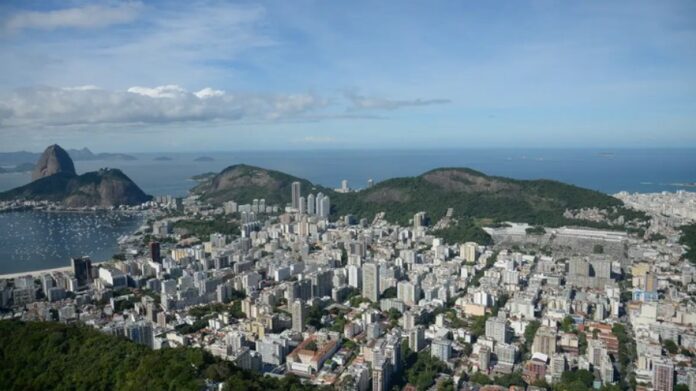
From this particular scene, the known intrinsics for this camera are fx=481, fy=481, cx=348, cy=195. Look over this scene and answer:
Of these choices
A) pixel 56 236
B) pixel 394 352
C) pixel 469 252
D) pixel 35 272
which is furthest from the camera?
pixel 56 236

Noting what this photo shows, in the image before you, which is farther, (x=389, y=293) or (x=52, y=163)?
(x=52, y=163)

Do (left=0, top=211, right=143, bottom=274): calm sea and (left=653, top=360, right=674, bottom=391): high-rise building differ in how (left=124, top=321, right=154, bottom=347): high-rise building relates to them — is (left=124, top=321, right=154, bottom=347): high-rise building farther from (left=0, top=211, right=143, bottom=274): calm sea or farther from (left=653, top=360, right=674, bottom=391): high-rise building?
(left=653, top=360, right=674, bottom=391): high-rise building

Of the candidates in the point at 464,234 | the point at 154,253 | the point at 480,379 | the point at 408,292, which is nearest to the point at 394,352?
the point at 480,379

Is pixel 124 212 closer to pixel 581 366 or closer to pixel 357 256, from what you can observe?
pixel 357 256

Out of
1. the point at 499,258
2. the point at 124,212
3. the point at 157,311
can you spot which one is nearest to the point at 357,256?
the point at 499,258

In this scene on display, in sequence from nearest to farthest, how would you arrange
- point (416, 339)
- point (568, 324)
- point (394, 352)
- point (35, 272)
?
1. point (394, 352)
2. point (416, 339)
3. point (568, 324)
4. point (35, 272)

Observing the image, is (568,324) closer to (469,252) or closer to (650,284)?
(650,284)

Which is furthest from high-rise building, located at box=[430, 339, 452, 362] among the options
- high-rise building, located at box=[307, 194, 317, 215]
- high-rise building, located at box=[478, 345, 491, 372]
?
high-rise building, located at box=[307, 194, 317, 215]
